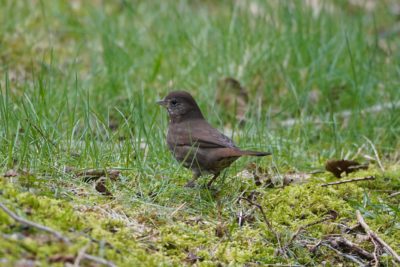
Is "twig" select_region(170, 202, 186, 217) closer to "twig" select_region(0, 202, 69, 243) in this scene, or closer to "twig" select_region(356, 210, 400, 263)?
"twig" select_region(0, 202, 69, 243)

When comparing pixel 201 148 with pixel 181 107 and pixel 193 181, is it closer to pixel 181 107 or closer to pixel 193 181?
pixel 193 181

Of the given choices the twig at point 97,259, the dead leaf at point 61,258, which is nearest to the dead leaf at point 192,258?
the twig at point 97,259

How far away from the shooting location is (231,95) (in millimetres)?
6387

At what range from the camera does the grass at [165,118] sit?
145 inches

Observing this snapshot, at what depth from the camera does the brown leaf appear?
5133mm

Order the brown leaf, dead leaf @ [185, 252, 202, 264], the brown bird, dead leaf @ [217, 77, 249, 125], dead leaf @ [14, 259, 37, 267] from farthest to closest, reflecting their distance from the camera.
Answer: dead leaf @ [217, 77, 249, 125]
the brown leaf
the brown bird
dead leaf @ [185, 252, 202, 264]
dead leaf @ [14, 259, 37, 267]

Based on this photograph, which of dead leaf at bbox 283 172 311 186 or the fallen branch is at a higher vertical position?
dead leaf at bbox 283 172 311 186

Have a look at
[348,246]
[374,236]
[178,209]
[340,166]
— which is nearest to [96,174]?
[178,209]

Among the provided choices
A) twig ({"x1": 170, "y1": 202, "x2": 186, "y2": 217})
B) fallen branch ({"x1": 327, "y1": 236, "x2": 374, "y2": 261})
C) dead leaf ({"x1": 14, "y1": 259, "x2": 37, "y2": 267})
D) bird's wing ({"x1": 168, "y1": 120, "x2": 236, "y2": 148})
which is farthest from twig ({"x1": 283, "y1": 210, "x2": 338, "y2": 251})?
dead leaf ({"x1": 14, "y1": 259, "x2": 37, "y2": 267})

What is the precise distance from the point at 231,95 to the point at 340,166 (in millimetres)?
1522

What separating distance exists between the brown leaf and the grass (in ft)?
0.47

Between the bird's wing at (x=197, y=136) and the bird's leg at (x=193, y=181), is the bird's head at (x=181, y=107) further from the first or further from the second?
the bird's leg at (x=193, y=181)

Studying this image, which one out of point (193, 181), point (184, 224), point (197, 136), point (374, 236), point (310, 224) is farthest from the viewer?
point (197, 136)

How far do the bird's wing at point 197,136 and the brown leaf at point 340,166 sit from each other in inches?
34.9
